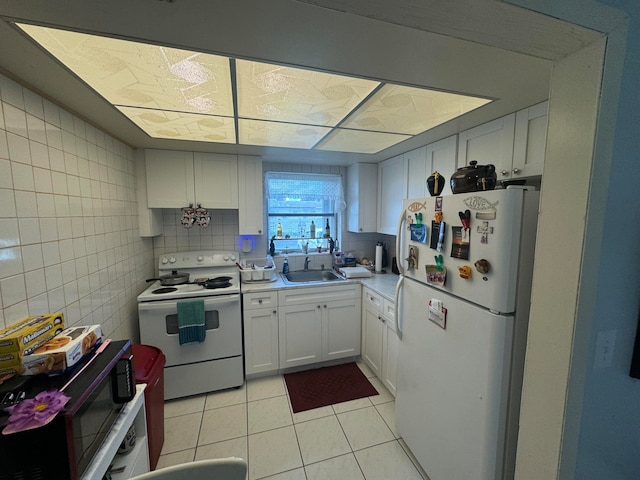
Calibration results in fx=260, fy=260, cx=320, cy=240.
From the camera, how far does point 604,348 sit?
0.84 meters

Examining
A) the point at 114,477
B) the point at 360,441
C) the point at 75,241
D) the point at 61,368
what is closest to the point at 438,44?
the point at 61,368

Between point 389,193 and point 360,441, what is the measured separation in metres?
2.16

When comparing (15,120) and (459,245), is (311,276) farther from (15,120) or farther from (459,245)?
(15,120)

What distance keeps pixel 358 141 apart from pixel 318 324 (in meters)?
1.72

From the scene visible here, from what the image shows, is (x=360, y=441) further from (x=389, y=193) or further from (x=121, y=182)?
(x=121, y=182)

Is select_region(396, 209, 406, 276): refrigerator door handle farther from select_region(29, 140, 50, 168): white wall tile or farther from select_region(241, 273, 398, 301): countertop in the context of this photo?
select_region(29, 140, 50, 168): white wall tile

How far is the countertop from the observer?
→ 2.32 metres

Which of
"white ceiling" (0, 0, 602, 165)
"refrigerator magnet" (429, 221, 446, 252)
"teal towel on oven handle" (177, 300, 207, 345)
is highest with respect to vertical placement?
"white ceiling" (0, 0, 602, 165)

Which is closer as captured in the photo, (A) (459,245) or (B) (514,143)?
(A) (459,245)

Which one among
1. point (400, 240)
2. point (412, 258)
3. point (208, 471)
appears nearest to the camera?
→ point (208, 471)

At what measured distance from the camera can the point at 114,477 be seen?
1080mm

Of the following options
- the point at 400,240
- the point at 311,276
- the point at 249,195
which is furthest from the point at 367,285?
the point at 249,195

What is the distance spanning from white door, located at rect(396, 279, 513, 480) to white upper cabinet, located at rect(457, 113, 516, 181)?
35.7 inches

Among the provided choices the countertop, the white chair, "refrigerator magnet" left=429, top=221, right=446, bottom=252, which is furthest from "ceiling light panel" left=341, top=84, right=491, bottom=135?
the white chair
